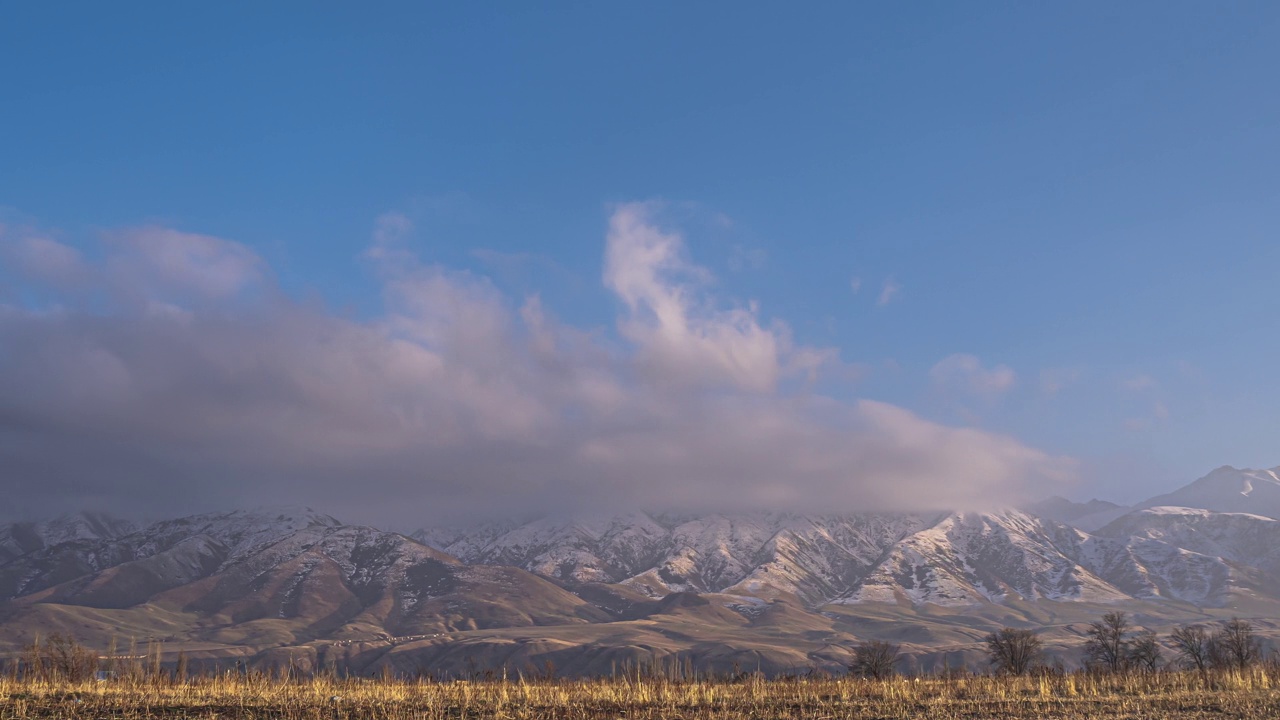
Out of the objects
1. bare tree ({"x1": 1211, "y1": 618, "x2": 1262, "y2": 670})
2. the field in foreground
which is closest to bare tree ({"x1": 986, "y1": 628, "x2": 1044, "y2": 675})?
bare tree ({"x1": 1211, "y1": 618, "x2": 1262, "y2": 670})

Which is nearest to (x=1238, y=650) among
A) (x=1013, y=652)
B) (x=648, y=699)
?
(x=1013, y=652)

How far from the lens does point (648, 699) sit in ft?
121

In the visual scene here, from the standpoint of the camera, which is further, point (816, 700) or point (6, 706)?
point (816, 700)

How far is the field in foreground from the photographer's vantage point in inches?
1256

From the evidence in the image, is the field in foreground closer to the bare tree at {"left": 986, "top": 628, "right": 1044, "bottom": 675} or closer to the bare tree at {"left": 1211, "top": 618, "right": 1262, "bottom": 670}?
the bare tree at {"left": 1211, "top": 618, "right": 1262, "bottom": 670}

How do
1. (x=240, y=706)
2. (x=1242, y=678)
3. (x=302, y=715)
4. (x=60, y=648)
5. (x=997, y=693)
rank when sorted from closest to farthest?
(x=302, y=715), (x=240, y=706), (x=997, y=693), (x=1242, y=678), (x=60, y=648)

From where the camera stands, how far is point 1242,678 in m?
45.0

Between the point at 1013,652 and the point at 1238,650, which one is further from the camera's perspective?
the point at 1013,652

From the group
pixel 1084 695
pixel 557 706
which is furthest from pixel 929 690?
pixel 557 706

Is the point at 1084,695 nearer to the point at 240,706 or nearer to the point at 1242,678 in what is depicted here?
the point at 1242,678

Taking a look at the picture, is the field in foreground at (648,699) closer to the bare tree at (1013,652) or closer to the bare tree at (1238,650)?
the bare tree at (1238,650)

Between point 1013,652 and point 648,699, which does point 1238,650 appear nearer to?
point 1013,652

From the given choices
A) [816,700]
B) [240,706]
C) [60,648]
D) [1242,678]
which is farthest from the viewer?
[60,648]

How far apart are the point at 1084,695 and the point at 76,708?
132 ft
